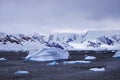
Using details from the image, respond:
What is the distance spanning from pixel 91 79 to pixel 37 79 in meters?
3.78

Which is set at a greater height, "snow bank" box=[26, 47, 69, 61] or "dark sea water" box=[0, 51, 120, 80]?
"snow bank" box=[26, 47, 69, 61]

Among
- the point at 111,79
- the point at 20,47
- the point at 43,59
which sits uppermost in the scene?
the point at 20,47

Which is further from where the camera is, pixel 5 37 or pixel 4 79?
pixel 5 37

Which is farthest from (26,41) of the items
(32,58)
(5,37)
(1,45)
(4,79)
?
(4,79)

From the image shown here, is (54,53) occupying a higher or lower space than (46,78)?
higher

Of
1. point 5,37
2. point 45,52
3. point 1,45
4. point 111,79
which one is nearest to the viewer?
point 111,79

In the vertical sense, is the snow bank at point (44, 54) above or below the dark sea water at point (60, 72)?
above

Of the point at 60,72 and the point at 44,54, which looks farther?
the point at 44,54

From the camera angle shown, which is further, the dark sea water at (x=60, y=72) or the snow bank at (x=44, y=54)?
the snow bank at (x=44, y=54)

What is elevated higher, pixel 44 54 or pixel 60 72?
pixel 44 54

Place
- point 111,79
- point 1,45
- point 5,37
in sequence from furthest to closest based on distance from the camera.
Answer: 1. point 5,37
2. point 1,45
3. point 111,79

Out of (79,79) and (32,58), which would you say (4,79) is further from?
(32,58)

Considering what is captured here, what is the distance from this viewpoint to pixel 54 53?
157 feet

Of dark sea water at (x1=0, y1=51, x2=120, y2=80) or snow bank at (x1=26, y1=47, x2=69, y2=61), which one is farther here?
snow bank at (x1=26, y1=47, x2=69, y2=61)
